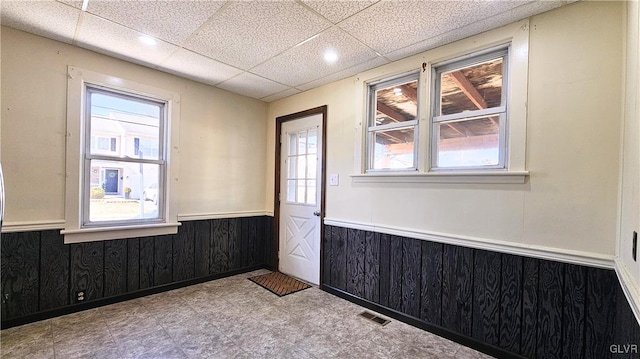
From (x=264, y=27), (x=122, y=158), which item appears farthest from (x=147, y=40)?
(x=122, y=158)

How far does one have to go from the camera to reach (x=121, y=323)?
8.26 feet

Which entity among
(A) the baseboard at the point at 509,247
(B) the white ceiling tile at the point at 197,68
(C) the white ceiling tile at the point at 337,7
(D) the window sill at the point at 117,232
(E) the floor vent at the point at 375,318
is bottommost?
(E) the floor vent at the point at 375,318

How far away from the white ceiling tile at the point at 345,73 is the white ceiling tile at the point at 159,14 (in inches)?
58.7

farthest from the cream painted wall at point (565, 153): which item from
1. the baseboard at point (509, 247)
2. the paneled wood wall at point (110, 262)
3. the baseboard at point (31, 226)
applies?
the baseboard at point (31, 226)

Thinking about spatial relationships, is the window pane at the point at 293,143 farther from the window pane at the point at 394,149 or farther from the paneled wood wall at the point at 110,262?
the window pane at the point at 394,149

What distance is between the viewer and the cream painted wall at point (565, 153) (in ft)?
5.82

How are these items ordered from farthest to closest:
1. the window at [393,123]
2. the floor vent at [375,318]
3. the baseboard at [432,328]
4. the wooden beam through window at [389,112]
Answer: the wooden beam through window at [389,112] < the window at [393,123] < the floor vent at [375,318] < the baseboard at [432,328]

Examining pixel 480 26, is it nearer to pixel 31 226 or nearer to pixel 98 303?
pixel 31 226

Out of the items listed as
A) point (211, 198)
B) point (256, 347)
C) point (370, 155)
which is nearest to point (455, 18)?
point (370, 155)

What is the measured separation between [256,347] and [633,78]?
2.87 metres

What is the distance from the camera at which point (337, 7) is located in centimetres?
199

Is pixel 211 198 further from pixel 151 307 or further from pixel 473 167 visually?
pixel 473 167

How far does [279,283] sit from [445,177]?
7.98ft

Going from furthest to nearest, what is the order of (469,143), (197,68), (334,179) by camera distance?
(334,179)
(197,68)
(469,143)
